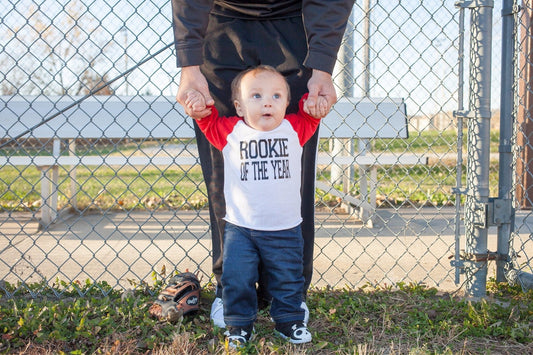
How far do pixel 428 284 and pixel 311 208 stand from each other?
44.5 inches

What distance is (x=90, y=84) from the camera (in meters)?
8.47

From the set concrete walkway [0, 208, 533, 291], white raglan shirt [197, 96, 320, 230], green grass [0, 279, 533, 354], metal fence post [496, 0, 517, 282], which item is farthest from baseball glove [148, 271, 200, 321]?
metal fence post [496, 0, 517, 282]

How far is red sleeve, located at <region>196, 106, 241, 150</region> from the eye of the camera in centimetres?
209

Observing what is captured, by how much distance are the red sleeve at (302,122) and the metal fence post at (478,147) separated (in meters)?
0.95

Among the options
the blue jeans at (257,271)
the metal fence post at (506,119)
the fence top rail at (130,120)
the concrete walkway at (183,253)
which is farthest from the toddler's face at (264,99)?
the fence top rail at (130,120)

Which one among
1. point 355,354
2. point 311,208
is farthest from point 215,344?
point 311,208

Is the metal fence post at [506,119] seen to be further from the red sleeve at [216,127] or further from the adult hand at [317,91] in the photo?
the red sleeve at [216,127]

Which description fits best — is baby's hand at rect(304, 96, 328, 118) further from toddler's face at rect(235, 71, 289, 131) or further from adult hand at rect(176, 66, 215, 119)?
adult hand at rect(176, 66, 215, 119)

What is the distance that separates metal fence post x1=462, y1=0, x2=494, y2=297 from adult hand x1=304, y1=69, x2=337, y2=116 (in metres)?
0.95

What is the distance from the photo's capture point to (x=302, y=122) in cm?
212

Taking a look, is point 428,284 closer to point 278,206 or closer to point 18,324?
point 278,206

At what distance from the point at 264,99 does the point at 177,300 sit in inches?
40.7

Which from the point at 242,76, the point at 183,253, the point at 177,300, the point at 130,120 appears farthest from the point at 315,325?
the point at 130,120

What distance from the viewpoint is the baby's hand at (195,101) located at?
→ 6.43 ft
